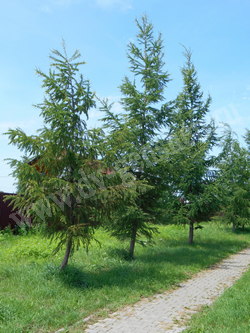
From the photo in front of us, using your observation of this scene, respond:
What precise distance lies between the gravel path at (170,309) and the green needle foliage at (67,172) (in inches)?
84.0

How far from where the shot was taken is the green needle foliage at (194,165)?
47.9ft

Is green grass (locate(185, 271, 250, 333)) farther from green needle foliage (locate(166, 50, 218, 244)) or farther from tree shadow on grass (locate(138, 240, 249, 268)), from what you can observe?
green needle foliage (locate(166, 50, 218, 244))

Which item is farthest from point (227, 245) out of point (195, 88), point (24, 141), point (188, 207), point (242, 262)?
point (24, 141)

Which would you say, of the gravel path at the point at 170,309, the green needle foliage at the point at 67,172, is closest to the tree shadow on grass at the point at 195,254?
the gravel path at the point at 170,309

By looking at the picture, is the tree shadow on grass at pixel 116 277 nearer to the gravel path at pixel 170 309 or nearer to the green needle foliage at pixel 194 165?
the gravel path at pixel 170 309

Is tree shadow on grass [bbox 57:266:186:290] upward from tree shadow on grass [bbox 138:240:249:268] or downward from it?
downward

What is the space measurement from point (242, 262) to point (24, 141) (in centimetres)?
882

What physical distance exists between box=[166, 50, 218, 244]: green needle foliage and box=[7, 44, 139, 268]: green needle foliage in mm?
5540

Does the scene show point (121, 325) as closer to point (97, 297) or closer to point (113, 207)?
point (97, 297)

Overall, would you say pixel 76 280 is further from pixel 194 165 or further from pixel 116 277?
pixel 194 165

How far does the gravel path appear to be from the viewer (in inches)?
205

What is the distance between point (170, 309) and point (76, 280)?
2202 mm

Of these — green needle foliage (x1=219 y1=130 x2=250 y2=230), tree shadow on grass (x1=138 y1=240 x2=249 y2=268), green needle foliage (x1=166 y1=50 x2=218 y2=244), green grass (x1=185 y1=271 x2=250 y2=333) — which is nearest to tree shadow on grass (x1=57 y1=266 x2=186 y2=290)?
tree shadow on grass (x1=138 y1=240 x2=249 y2=268)

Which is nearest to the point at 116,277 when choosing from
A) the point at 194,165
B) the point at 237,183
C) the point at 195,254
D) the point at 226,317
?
the point at 226,317
